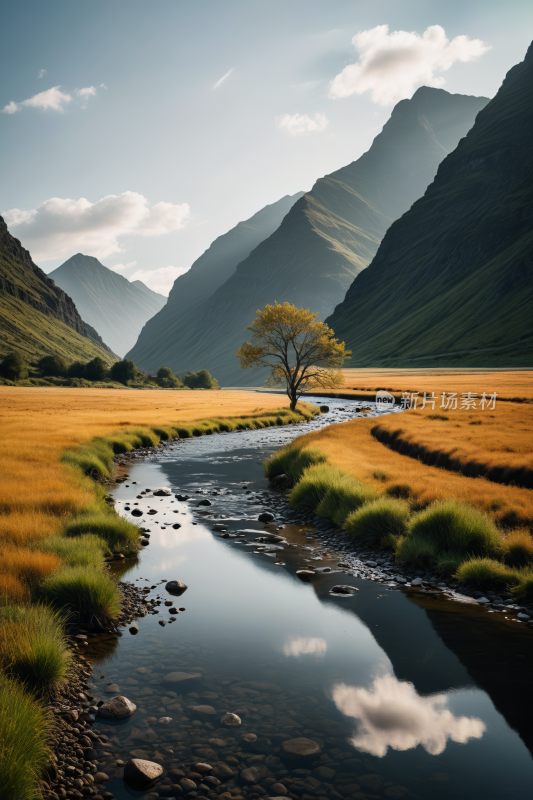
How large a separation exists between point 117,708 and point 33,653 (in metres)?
1.69

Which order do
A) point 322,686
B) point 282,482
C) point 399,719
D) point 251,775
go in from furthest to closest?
point 282,482, point 322,686, point 399,719, point 251,775

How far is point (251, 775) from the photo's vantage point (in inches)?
283

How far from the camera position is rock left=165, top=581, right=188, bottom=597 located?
45.4 feet

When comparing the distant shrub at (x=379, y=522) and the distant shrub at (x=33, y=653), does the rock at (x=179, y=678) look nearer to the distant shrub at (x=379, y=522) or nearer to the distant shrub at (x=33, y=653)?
the distant shrub at (x=33, y=653)

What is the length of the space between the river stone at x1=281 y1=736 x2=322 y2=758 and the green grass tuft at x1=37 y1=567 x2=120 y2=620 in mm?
5513

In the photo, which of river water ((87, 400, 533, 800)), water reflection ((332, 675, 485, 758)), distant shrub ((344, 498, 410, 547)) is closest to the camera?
river water ((87, 400, 533, 800))

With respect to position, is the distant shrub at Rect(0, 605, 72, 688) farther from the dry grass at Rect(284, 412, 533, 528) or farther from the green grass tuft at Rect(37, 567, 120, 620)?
the dry grass at Rect(284, 412, 533, 528)

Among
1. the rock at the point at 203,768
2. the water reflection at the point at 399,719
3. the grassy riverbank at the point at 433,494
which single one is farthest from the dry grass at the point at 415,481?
the rock at the point at 203,768

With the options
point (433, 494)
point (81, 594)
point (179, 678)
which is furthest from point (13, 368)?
point (179, 678)

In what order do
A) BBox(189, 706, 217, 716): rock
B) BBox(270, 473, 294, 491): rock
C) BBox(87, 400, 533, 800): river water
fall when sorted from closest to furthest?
1. BBox(87, 400, 533, 800): river water
2. BBox(189, 706, 217, 716): rock
3. BBox(270, 473, 294, 491): rock

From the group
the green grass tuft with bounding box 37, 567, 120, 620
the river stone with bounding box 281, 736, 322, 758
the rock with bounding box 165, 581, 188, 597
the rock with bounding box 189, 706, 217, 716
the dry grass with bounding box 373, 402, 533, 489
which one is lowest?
the rock with bounding box 165, 581, 188, 597

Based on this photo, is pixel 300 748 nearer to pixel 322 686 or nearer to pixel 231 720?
pixel 231 720

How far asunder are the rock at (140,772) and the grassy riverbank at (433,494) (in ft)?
33.8

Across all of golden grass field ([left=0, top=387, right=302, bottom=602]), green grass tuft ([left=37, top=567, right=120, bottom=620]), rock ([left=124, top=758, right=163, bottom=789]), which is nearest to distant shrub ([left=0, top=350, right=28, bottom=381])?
golden grass field ([left=0, top=387, right=302, bottom=602])
